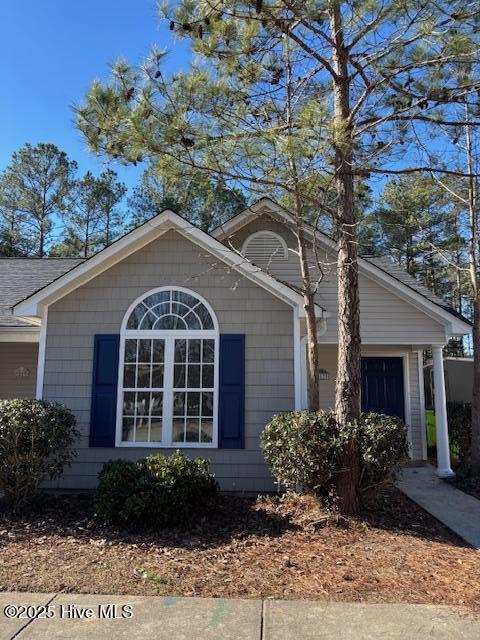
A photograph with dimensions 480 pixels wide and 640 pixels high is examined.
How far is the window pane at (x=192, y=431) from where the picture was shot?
25.2 feet

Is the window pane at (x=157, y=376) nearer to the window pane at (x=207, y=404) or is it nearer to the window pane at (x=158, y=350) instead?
the window pane at (x=158, y=350)

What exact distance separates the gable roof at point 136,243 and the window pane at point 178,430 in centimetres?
227

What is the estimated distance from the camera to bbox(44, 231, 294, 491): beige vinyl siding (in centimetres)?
754

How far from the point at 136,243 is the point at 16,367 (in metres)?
4.85

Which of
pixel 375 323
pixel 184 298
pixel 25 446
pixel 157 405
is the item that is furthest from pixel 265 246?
pixel 25 446

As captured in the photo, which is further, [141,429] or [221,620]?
[141,429]

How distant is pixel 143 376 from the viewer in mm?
7832

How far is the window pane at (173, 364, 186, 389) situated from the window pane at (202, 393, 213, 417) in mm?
353

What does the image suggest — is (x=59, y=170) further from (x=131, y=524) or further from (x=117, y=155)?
(x=131, y=524)

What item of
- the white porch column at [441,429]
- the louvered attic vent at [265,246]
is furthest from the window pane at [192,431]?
the white porch column at [441,429]

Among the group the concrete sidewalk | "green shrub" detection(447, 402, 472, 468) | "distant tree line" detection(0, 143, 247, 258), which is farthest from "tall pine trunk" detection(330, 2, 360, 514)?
"distant tree line" detection(0, 143, 247, 258)

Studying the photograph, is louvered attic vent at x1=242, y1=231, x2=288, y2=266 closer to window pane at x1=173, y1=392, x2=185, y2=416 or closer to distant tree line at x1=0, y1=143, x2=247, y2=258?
window pane at x1=173, y1=392, x2=185, y2=416

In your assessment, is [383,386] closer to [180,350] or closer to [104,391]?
[180,350]

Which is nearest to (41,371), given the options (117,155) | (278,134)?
(117,155)
